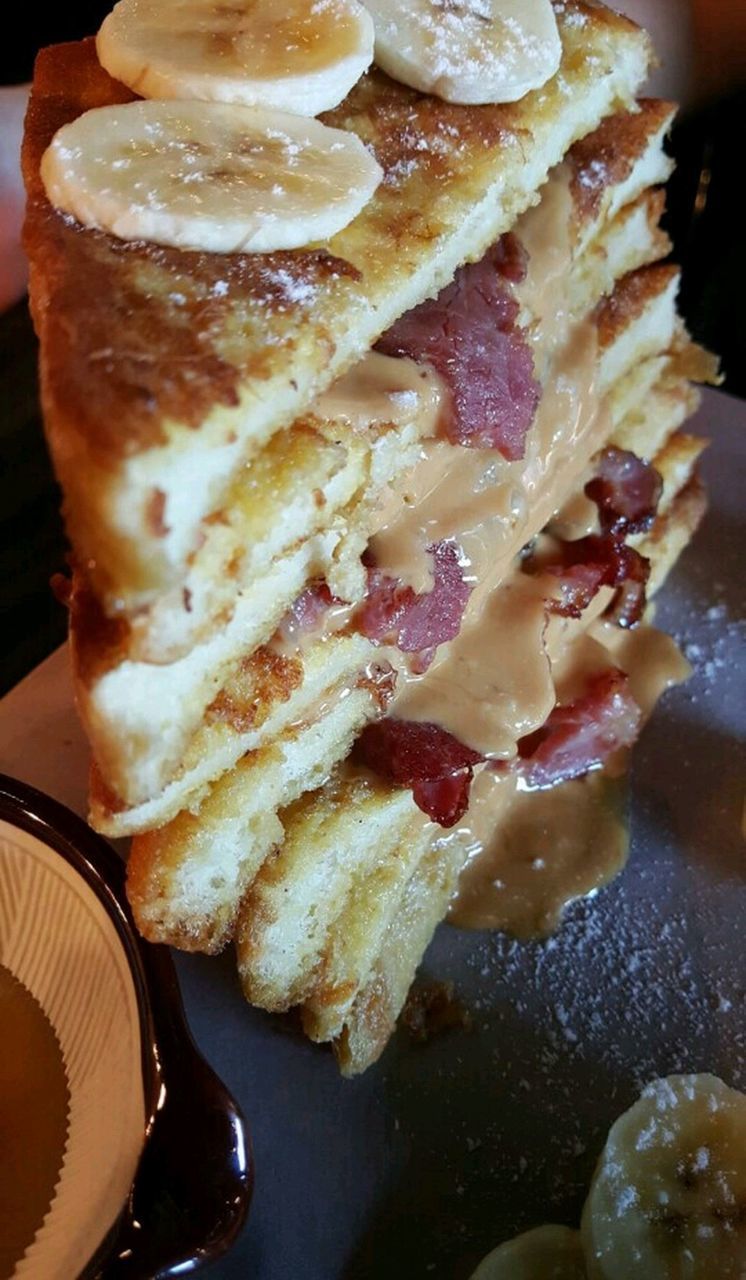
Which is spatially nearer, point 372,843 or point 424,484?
point 424,484

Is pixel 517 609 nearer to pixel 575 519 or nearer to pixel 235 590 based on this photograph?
pixel 575 519

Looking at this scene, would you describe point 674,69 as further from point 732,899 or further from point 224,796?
point 224,796

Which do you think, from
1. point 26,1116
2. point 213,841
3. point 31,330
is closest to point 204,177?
point 213,841

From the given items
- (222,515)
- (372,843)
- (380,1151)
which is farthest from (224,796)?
(380,1151)

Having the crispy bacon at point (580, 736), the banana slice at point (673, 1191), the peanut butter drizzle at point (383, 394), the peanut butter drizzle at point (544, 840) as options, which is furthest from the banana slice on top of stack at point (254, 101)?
the banana slice at point (673, 1191)

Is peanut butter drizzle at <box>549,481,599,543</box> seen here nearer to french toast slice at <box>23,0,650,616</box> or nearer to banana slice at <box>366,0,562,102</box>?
french toast slice at <box>23,0,650,616</box>

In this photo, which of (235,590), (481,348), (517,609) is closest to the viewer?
(235,590)

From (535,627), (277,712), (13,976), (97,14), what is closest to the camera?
(277,712)
